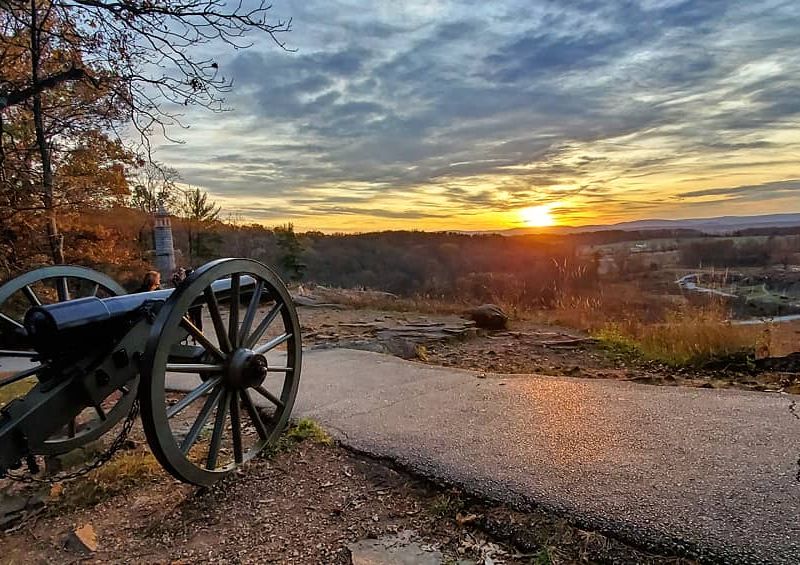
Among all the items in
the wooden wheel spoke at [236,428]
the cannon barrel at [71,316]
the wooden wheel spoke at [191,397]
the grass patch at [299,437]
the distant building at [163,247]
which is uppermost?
the distant building at [163,247]

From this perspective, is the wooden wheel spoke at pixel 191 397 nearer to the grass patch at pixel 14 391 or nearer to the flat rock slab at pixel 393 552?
the flat rock slab at pixel 393 552

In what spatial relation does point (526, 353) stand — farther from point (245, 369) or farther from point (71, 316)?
point (71, 316)

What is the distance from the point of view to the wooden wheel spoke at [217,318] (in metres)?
2.63

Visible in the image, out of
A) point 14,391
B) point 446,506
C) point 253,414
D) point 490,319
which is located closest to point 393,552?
point 446,506

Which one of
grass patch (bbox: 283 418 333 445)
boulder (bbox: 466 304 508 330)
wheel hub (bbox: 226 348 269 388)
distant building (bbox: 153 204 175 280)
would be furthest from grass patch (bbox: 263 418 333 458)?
distant building (bbox: 153 204 175 280)

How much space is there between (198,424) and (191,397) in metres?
0.14

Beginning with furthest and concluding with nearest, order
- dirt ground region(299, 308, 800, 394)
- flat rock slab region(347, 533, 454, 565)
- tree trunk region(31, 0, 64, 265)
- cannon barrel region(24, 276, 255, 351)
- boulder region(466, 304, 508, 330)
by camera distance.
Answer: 1. boulder region(466, 304, 508, 330)
2. tree trunk region(31, 0, 64, 265)
3. dirt ground region(299, 308, 800, 394)
4. cannon barrel region(24, 276, 255, 351)
5. flat rock slab region(347, 533, 454, 565)

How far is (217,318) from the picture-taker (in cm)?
274

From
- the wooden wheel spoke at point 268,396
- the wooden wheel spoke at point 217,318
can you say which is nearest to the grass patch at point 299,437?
the wooden wheel spoke at point 268,396

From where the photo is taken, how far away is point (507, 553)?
2.18 m

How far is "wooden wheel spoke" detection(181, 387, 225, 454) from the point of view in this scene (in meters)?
2.52

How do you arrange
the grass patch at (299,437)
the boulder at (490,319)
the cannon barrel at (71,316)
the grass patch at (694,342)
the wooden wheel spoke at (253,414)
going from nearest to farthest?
the cannon barrel at (71,316)
the wooden wheel spoke at (253,414)
the grass patch at (299,437)
the grass patch at (694,342)
the boulder at (490,319)

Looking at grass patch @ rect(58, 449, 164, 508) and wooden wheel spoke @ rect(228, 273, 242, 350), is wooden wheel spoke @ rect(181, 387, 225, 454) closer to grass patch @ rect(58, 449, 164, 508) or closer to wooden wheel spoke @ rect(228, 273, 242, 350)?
wooden wheel spoke @ rect(228, 273, 242, 350)

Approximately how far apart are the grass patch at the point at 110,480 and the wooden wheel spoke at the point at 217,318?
0.90 metres
